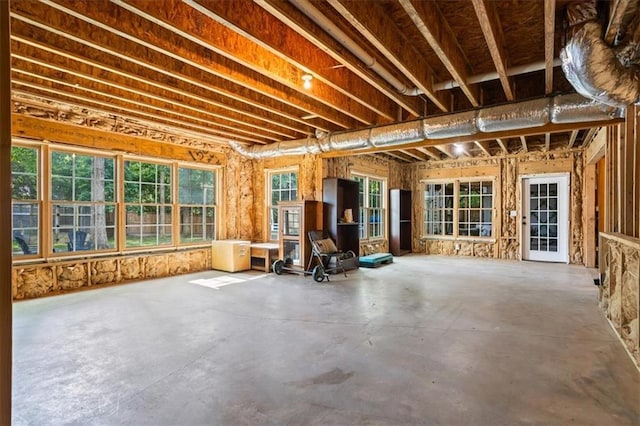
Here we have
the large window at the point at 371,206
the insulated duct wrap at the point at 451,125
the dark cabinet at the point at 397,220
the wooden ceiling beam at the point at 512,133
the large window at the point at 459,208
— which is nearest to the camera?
the wooden ceiling beam at the point at 512,133

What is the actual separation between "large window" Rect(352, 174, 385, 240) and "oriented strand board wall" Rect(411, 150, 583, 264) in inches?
53.0

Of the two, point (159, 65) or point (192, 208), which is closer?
point (159, 65)

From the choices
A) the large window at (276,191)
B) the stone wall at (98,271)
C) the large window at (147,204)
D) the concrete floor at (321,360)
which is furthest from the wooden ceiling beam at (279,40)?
the stone wall at (98,271)

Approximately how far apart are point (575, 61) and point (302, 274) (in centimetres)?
521

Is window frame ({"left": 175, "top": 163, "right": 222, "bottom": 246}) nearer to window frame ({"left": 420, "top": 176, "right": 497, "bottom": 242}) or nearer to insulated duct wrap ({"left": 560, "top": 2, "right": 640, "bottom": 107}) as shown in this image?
window frame ({"left": 420, "top": 176, "right": 497, "bottom": 242})

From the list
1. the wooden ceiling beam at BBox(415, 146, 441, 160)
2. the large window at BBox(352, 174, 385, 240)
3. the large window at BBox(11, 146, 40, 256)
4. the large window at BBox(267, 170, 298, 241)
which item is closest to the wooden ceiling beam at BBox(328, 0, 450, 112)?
the wooden ceiling beam at BBox(415, 146, 441, 160)

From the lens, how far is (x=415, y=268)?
24.0ft

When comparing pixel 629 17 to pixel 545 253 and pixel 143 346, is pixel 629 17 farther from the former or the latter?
pixel 545 253

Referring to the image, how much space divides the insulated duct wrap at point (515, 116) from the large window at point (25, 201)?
257 inches

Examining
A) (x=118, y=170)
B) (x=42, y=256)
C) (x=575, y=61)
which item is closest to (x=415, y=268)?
(x=575, y=61)

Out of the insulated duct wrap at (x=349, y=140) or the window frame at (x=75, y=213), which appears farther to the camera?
the insulated duct wrap at (x=349, y=140)

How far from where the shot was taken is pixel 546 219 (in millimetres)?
8211

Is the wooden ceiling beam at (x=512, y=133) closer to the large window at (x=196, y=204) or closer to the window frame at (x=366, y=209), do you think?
the window frame at (x=366, y=209)

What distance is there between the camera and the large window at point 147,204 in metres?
6.13
